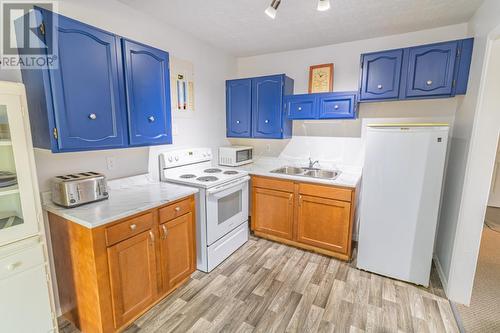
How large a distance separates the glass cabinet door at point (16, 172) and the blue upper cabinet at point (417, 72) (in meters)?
2.81

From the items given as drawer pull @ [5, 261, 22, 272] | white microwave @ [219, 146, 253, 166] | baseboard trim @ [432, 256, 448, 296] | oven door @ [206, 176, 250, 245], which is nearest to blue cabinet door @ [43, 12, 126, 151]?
drawer pull @ [5, 261, 22, 272]

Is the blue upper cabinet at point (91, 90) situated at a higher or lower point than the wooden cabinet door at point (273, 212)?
higher

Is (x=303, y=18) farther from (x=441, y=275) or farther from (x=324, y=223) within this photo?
(x=441, y=275)

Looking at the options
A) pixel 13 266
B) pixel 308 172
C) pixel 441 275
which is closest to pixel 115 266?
pixel 13 266

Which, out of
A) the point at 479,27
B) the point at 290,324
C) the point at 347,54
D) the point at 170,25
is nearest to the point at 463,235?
the point at 290,324

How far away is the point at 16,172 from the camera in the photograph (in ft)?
4.41

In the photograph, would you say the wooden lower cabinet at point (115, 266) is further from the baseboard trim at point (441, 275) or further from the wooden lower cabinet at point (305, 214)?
the baseboard trim at point (441, 275)

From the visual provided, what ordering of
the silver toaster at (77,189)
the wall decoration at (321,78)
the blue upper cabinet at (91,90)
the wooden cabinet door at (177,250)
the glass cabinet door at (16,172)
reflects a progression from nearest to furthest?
the glass cabinet door at (16,172) < the blue upper cabinet at (91,90) < the silver toaster at (77,189) < the wooden cabinet door at (177,250) < the wall decoration at (321,78)

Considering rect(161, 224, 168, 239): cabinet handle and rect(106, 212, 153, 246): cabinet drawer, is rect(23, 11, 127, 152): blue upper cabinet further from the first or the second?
rect(161, 224, 168, 239): cabinet handle

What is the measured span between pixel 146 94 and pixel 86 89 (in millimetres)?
464

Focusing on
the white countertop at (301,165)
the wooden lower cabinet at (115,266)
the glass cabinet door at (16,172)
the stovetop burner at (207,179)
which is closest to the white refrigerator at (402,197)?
the white countertop at (301,165)

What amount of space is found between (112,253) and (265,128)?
2.23 metres

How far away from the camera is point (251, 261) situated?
2637mm

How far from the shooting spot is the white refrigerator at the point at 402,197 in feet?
6.77
